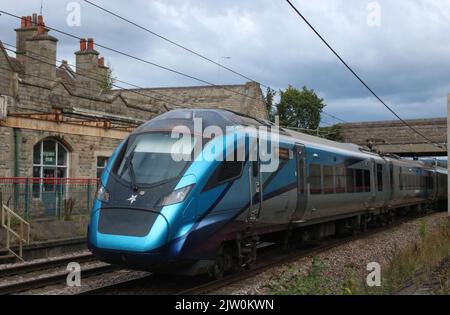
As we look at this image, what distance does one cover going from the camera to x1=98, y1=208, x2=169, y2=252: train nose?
805 centimetres

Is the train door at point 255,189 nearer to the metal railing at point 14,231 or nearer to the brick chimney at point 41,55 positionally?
the metal railing at point 14,231

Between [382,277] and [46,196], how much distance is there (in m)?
10.9

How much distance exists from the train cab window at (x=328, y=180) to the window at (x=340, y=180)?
497 mm

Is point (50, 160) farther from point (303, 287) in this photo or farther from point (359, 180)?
point (303, 287)

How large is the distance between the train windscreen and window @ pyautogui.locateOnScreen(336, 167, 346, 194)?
7.22 m

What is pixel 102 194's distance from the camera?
29.4ft

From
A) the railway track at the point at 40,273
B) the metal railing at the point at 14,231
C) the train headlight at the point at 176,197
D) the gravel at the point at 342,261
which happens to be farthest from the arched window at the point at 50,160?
the train headlight at the point at 176,197

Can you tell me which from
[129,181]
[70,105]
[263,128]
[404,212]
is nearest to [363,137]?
Answer: [404,212]

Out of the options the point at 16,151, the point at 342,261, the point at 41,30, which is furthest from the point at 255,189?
the point at 41,30

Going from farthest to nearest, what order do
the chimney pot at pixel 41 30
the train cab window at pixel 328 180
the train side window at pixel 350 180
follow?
the chimney pot at pixel 41 30
the train side window at pixel 350 180
the train cab window at pixel 328 180

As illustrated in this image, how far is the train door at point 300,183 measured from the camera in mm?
12289

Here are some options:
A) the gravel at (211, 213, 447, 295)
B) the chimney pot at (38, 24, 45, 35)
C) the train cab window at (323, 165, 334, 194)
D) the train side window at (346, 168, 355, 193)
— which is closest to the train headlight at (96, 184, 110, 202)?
the gravel at (211, 213, 447, 295)

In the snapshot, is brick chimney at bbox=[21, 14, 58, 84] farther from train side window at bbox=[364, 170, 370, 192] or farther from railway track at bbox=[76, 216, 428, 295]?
railway track at bbox=[76, 216, 428, 295]

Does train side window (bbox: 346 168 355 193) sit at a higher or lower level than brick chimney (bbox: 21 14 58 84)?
lower
